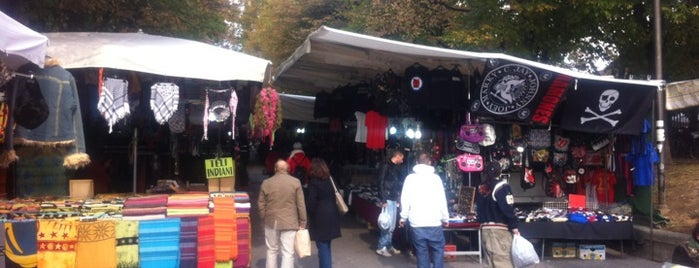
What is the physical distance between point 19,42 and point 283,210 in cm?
318

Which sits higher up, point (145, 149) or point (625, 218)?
point (145, 149)

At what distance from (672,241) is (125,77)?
8.00m

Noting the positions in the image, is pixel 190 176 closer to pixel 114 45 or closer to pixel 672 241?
pixel 114 45

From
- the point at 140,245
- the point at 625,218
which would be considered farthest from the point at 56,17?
the point at 625,218

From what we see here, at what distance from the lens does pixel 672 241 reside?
8266mm

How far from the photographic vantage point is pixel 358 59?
916 centimetres

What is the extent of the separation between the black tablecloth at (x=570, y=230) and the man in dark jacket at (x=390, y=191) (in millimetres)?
1854

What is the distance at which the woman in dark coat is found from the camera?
6.75 m

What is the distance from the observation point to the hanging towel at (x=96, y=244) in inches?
249

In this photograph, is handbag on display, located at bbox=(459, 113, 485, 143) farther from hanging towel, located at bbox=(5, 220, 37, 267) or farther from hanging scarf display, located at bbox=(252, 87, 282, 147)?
hanging towel, located at bbox=(5, 220, 37, 267)

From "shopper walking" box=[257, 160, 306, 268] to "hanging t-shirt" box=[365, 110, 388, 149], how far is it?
11.2 feet

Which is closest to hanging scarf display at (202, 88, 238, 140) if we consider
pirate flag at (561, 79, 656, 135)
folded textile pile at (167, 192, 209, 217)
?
folded textile pile at (167, 192, 209, 217)

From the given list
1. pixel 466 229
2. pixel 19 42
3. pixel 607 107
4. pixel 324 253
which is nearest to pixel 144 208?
pixel 324 253

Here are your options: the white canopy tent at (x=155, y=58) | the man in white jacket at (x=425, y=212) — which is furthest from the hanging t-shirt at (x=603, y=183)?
the white canopy tent at (x=155, y=58)
